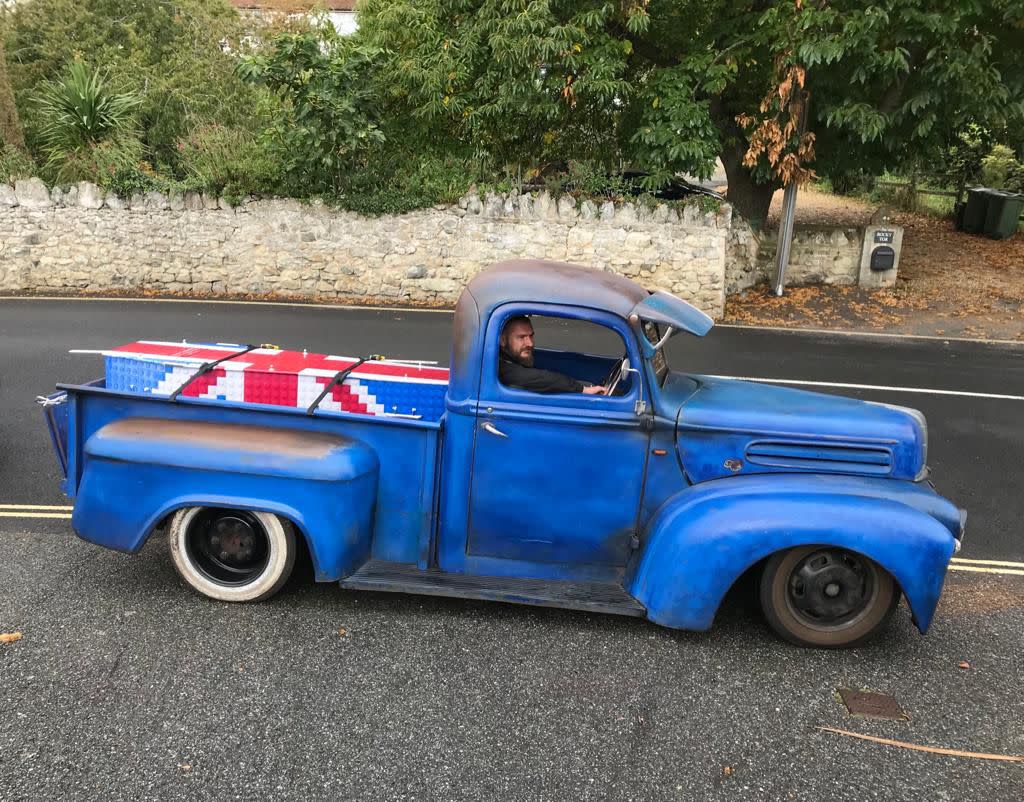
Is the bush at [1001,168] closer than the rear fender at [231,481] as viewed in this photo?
No

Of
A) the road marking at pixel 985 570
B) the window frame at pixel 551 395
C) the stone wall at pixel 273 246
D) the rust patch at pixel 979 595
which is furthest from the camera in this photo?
the stone wall at pixel 273 246

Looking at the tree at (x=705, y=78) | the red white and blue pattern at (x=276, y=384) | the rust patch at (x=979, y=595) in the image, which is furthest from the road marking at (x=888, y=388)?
the red white and blue pattern at (x=276, y=384)

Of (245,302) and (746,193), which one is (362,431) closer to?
(245,302)

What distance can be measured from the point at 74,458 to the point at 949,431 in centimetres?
842

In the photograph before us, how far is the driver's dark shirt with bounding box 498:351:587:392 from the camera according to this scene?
480 cm

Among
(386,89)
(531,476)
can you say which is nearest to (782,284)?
(386,89)

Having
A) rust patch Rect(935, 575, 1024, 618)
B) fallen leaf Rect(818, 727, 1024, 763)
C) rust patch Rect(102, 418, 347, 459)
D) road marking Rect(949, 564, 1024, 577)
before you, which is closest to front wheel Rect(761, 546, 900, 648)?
fallen leaf Rect(818, 727, 1024, 763)

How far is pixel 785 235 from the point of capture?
51.3 ft

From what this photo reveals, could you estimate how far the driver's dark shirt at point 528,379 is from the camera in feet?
15.7

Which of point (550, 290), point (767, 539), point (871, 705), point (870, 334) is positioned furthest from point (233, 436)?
point (870, 334)

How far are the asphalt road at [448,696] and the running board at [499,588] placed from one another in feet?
0.80

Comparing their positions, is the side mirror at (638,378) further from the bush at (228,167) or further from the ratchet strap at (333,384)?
the bush at (228,167)

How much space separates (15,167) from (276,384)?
14.1 metres

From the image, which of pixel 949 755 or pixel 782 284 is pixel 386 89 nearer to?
pixel 782 284
